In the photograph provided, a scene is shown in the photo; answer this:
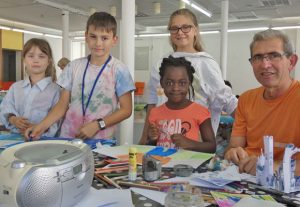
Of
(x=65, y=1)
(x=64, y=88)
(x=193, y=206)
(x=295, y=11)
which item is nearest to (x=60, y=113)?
(x=64, y=88)

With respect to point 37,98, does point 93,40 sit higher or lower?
higher

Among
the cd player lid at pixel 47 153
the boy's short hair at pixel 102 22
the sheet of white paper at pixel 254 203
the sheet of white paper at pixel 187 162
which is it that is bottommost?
the sheet of white paper at pixel 187 162

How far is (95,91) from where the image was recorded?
1.95 meters

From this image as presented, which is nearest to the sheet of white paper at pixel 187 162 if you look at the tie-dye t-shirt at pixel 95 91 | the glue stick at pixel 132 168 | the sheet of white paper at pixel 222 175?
the sheet of white paper at pixel 222 175

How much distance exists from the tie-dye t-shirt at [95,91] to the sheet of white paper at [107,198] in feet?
2.75

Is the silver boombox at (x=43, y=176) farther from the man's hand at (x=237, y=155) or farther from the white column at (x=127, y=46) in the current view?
the white column at (x=127, y=46)

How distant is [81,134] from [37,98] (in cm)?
57

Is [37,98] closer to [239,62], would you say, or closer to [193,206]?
[193,206]

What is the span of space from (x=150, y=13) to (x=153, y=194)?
29.5ft

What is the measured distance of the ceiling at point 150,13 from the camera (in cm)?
804

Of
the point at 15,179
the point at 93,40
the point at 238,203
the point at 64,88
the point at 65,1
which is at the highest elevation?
the point at 65,1

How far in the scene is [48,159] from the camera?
2.92ft

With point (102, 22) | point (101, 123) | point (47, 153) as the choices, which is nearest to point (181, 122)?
point (101, 123)

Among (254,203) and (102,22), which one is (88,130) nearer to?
(102,22)
